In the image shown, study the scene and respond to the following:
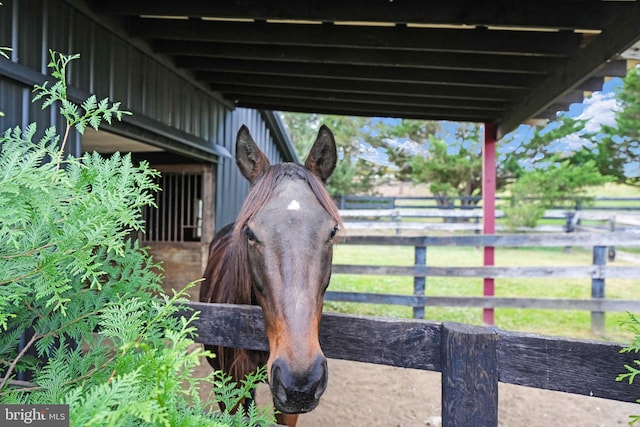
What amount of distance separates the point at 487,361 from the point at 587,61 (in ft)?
9.63

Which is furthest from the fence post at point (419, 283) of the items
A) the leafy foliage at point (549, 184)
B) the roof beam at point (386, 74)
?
the leafy foliage at point (549, 184)

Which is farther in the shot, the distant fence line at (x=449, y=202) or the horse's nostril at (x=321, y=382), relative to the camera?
the distant fence line at (x=449, y=202)

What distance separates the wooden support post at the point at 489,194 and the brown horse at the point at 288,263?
14.3 feet

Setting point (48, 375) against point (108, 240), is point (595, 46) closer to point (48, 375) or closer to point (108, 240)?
point (108, 240)

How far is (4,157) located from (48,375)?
55cm

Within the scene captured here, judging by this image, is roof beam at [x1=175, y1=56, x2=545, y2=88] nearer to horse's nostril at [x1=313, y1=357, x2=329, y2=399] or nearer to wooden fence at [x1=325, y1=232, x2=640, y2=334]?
wooden fence at [x1=325, y1=232, x2=640, y2=334]

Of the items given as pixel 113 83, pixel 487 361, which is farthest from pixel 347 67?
pixel 487 361

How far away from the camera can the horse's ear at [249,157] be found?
6.47 feet

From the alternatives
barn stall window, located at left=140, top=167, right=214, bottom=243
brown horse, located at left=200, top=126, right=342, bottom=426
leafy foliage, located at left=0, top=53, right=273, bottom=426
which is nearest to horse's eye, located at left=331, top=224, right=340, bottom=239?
brown horse, located at left=200, top=126, right=342, bottom=426

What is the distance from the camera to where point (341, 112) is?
5688 mm

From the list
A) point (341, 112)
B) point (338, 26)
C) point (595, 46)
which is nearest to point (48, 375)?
point (338, 26)

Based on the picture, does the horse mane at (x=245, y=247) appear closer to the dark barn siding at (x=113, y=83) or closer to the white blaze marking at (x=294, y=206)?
the white blaze marking at (x=294, y=206)

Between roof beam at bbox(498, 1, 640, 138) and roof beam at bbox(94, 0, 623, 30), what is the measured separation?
0.50 ft

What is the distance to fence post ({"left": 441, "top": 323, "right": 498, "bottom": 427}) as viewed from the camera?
4.00 ft
